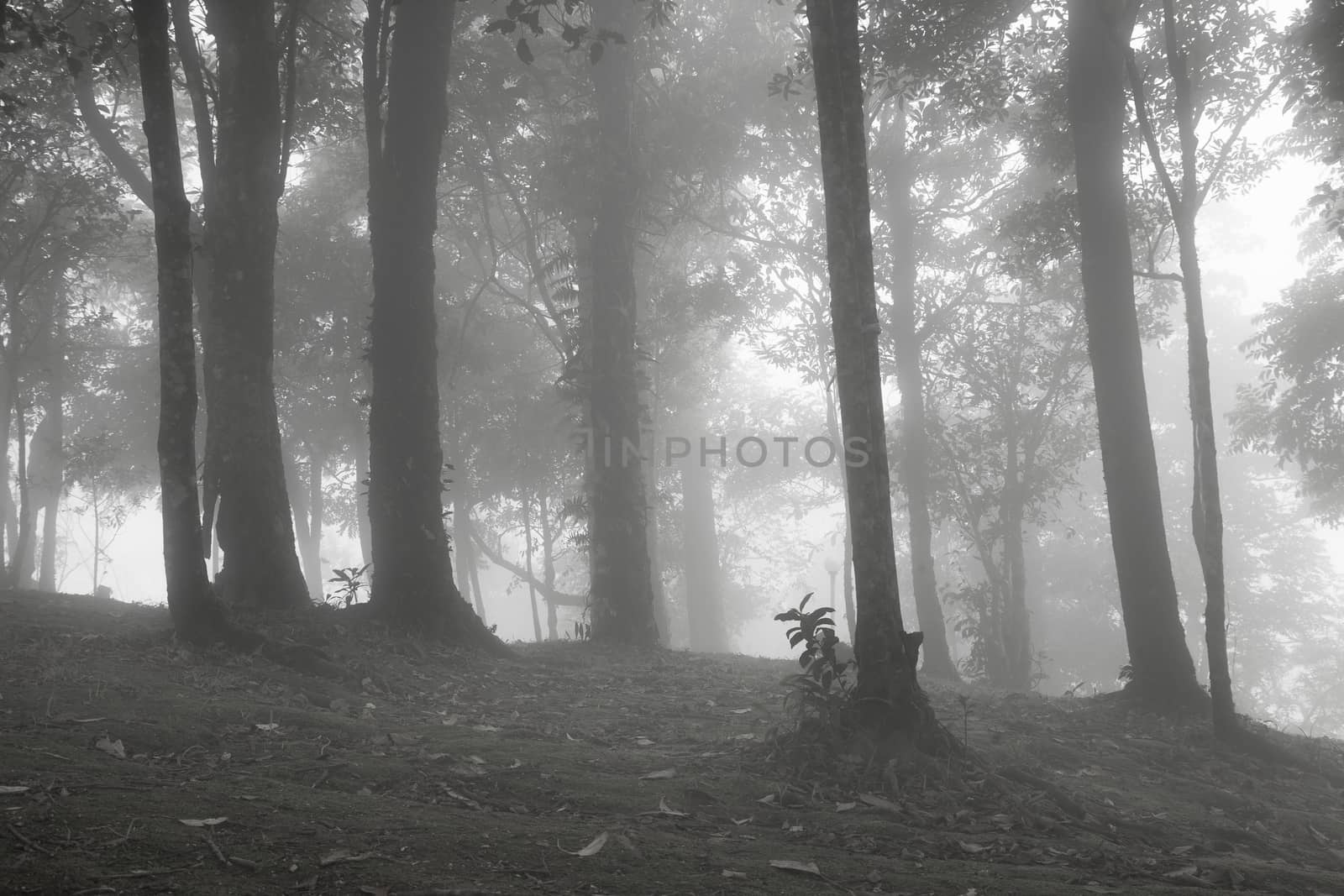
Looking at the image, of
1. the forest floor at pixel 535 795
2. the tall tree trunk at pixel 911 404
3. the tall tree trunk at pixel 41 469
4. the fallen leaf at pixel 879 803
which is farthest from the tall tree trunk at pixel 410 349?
the tall tree trunk at pixel 41 469

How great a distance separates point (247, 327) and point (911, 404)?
13.2 meters

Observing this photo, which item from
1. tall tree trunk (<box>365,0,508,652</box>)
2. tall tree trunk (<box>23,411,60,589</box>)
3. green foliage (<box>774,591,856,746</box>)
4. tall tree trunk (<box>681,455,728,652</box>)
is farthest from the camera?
tall tree trunk (<box>681,455,728,652</box>)

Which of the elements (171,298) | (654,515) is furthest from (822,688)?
(654,515)

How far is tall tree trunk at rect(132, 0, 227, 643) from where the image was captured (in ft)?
23.9

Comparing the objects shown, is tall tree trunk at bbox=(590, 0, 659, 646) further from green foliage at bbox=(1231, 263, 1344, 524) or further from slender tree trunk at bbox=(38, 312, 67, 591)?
green foliage at bbox=(1231, 263, 1344, 524)

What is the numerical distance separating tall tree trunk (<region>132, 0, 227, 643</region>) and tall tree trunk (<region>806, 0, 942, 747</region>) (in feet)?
15.7

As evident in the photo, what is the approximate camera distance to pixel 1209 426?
8.38 metres

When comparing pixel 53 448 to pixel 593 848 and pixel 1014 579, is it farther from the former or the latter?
pixel 593 848

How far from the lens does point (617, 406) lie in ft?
47.8

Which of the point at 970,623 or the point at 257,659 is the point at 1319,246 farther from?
the point at 257,659

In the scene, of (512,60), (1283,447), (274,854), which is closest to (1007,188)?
(1283,447)

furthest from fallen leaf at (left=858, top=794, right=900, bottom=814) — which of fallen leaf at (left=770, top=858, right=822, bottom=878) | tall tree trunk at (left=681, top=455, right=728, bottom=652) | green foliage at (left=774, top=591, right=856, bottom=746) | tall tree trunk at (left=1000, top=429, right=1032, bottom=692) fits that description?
tall tree trunk at (left=681, top=455, right=728, bottom=652)

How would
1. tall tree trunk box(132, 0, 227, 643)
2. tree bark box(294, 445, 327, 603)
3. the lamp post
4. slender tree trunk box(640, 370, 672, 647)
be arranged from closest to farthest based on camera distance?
tall tree trunk box(132, 0, 227, 643) < slender tree trunk box(640, 370, 672, 647) < tree bark box(294, 445, 327, 603) < the lamp post

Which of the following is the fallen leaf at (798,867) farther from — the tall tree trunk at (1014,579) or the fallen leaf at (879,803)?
the tall tree trunk at (1014,579)
